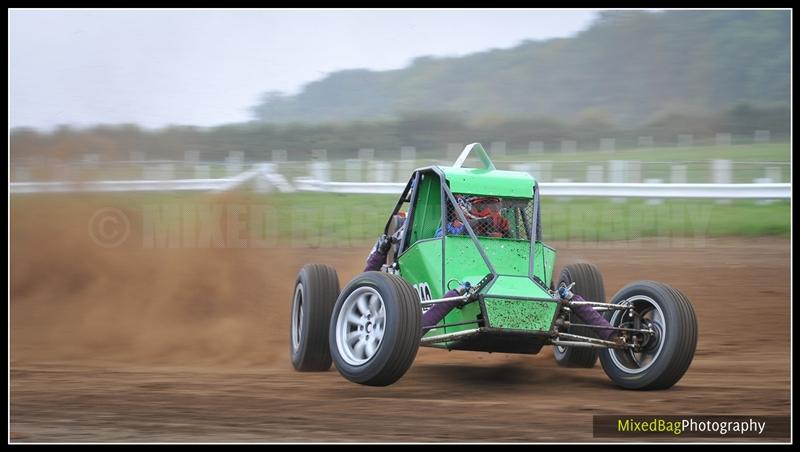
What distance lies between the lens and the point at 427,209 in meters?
9.16

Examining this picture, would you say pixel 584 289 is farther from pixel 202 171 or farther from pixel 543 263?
pixel 202 171

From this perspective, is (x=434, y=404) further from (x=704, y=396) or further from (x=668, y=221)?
(x=668, y=221)

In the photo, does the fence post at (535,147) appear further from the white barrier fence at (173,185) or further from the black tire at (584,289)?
the black tire at (584,289)

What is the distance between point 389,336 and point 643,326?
237cm

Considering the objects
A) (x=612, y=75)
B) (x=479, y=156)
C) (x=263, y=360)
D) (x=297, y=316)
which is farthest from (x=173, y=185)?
(x=612, y=75)

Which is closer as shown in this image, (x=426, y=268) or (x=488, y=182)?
(x=426, y=268)

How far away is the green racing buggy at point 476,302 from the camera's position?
761cm

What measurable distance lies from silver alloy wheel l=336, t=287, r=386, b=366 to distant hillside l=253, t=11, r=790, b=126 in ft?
51.0

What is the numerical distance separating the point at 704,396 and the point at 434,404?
218 centimetres

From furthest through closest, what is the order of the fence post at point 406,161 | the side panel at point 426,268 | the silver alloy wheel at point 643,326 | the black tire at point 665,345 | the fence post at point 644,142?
the fence post at point 644,142 < the fence post at point 406,161 < the side panel at point 426,268 < the silver alloy wheel at point 643,326 < the black tire at point 665,345

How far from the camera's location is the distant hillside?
23.8 metres

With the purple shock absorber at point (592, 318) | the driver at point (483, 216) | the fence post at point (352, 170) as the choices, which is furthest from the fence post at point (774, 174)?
the purple shock absorber at point (592, 318)

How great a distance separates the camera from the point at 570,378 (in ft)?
29.6

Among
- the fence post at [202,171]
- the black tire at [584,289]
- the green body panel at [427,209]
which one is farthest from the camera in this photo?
the fence post at [202,171]
